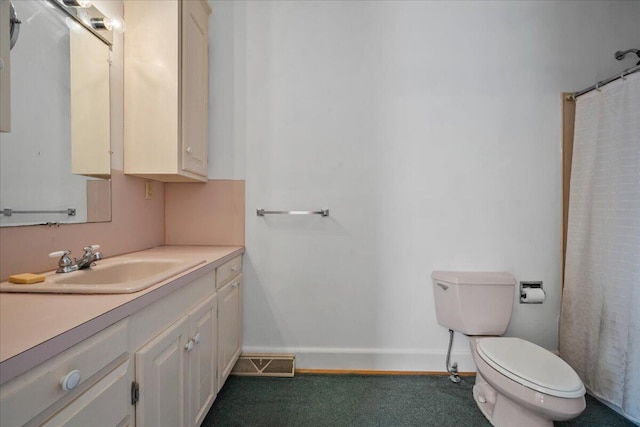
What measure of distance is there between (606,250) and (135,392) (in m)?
2.26

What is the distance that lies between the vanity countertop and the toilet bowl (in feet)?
4.77

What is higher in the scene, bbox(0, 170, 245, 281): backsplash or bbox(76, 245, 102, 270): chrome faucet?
bbox(0, 170, 245, 281): backsplash

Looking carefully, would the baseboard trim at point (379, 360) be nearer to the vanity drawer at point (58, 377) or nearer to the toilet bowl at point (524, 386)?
the toilet bowl at point (524, 386)

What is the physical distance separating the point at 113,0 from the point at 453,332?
2.66 meters

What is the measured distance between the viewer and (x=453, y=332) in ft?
6.15

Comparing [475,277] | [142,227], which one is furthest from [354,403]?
[142,227]

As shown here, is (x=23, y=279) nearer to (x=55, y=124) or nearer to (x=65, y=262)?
(x=65, y=262)

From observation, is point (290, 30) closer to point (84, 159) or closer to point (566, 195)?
point (84, 159)

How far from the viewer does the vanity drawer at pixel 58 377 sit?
0.49 m

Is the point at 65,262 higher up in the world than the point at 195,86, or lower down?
lower down

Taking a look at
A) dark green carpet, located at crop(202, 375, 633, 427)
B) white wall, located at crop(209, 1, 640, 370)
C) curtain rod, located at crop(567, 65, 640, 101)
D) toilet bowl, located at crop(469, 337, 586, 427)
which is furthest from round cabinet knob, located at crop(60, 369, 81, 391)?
curtain rod, located at crop(567, 65, 640, 101)

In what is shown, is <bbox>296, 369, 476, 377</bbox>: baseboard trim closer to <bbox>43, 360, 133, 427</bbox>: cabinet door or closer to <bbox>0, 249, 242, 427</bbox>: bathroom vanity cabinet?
<bbox>0, 249, 242, 427</bbox>: bathroom vanity cabinet

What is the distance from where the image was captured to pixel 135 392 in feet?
2.72

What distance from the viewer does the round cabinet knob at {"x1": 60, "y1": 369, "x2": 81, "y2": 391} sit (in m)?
0.58
